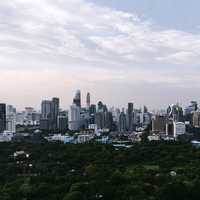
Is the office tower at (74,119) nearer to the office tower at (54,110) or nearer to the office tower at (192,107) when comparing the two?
the office tower at (54,110)

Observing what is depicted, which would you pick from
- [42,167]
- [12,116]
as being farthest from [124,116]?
[42,167]

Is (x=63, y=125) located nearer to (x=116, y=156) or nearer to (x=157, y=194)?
(x=116, y=156)

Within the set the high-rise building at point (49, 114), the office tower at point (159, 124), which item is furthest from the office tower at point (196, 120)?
the high-rise building at point (49, 114)

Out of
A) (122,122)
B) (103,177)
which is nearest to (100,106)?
(122,122)

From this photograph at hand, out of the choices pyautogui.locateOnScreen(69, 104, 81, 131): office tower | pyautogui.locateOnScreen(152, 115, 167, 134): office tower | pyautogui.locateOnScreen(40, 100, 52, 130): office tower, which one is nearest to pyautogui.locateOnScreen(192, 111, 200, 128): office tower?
pyautogui.locateOnScreen(152, 115, 167, 134): office tower

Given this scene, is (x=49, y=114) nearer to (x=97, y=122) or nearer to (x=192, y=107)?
(x=97, y=122)

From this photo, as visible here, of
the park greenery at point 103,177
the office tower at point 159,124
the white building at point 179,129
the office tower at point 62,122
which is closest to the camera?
the park greenery at point 103,177

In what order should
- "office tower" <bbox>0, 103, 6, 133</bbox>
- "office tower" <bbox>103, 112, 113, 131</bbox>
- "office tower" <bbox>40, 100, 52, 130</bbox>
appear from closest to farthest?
1. "office tower" <bbox>0, 103, 6, 133</bbox>
2. "office tower" <bbox>40, 100, 52, 130</bbox>
3. "office tower" <bbox>103, 112, 113, 131</bbox>

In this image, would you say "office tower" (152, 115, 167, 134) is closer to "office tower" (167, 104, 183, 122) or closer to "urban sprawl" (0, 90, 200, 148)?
"urban sprawl" (0, 90, 200, 148)
